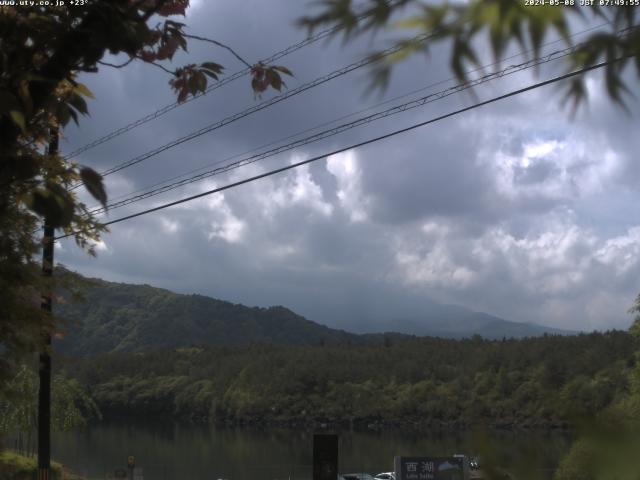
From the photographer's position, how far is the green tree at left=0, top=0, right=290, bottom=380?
119 inches

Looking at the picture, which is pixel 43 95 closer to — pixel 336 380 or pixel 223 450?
pixel 223 450

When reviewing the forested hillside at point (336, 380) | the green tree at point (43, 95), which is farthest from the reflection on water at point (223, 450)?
the green tree at point (43, 95)

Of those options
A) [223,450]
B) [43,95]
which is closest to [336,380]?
[223,450]

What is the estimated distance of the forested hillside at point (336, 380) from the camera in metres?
84.9

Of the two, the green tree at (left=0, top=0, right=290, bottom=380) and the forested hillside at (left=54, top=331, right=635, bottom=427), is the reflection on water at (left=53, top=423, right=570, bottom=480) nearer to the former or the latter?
the forested hillside at (left=54, top=331, right=635, bottom=427)

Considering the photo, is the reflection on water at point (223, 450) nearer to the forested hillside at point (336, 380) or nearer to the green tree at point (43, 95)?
the forested hillside at point (336, 380)

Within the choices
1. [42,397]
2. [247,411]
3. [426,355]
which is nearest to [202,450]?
[247,411]

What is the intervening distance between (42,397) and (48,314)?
363 inches

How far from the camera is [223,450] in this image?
2734 inches

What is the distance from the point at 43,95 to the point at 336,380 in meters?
97.8

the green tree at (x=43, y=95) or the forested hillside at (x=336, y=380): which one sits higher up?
the green tree at (x=43, y=95)

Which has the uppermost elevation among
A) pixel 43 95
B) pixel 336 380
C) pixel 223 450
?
pixel 43 95

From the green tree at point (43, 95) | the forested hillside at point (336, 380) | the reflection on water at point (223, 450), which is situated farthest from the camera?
the forested hillside at point (336, 380)

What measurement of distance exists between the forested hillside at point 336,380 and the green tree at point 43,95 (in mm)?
74852
